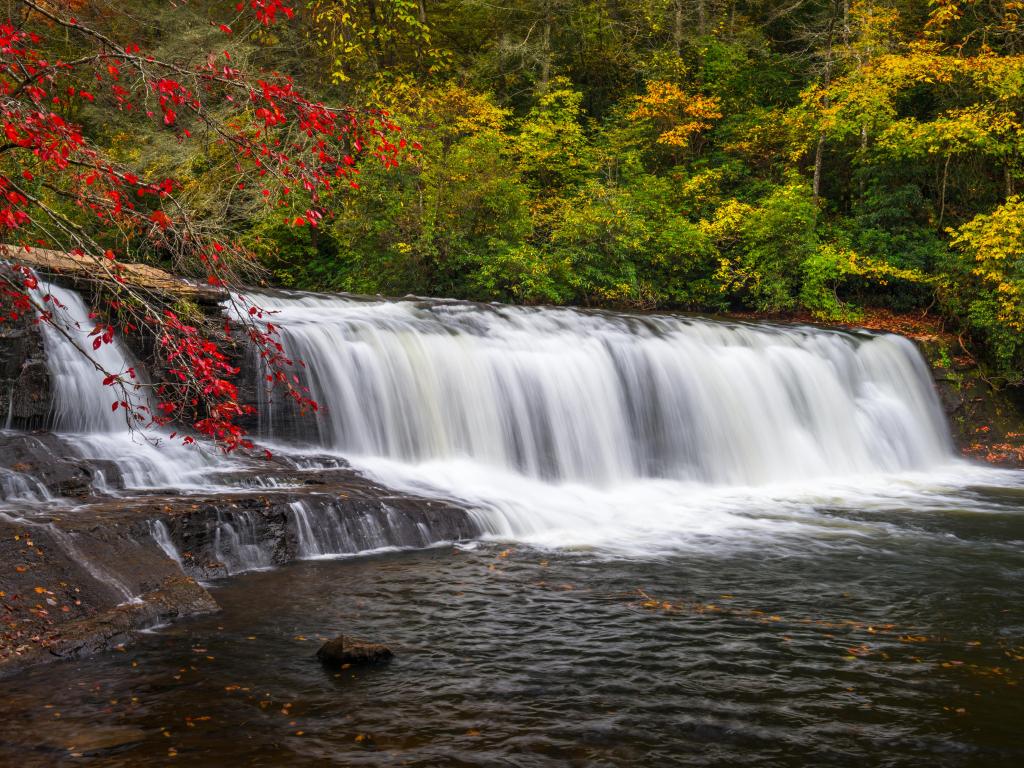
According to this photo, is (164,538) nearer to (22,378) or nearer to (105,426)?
(105,426)

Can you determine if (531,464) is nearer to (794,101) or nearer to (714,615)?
(714,615)

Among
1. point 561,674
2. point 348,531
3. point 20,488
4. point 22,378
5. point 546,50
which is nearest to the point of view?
point 561,674

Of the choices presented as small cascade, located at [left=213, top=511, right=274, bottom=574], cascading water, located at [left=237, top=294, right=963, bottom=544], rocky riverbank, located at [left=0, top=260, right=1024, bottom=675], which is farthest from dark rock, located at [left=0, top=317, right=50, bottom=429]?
small cascade, located at [left=213, top=511, right=274, bottom=574]

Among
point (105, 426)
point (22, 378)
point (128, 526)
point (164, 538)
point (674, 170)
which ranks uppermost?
point (674, 170)

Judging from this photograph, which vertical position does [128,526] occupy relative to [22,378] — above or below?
below

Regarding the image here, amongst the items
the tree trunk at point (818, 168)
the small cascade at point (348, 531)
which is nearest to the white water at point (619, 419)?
the small cascade at point (348, 531)

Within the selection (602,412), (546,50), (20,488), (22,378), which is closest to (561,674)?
(20,488)

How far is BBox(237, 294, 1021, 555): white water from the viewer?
10.8m

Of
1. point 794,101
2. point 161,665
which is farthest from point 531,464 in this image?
point 794,101

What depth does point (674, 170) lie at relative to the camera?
79.0 ft

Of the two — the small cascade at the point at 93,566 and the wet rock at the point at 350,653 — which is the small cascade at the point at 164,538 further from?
the wet rock at the point at 350,653

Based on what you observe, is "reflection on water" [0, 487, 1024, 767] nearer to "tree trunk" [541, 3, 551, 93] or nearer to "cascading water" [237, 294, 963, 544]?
"cascading water" [237, 294, 963, 544]

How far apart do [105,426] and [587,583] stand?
18.8 ft

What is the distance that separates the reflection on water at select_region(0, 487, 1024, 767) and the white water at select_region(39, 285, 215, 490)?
198cm
